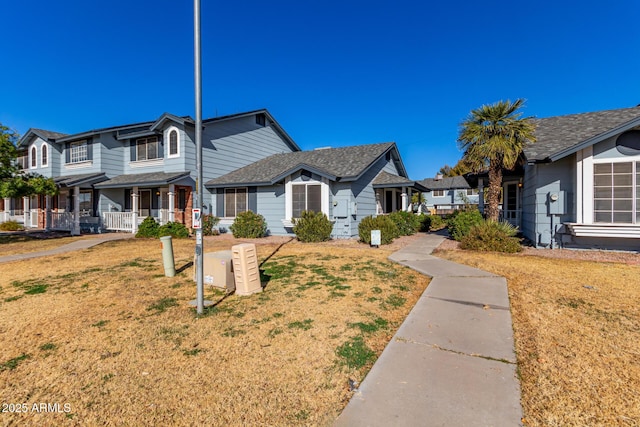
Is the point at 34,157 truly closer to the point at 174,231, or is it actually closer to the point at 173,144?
the point at 173,144

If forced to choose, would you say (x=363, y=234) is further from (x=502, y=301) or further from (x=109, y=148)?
(x=109, y=148)

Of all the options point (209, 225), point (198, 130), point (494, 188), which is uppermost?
point (198, 130)

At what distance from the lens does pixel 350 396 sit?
2816 mm

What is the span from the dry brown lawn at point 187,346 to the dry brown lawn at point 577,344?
63.2 inches

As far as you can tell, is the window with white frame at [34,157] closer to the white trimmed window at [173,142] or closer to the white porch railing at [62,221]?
the white porch railing at [62,221]

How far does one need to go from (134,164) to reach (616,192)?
23336 millimetres

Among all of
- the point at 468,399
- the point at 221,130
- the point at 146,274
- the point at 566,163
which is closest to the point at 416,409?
the point at 468,399

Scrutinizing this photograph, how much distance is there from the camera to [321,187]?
1472cm

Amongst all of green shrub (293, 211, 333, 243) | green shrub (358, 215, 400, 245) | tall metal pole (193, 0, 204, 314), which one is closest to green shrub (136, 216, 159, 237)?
green shrub (293, 211, 333, 243)

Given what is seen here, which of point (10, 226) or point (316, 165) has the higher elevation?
point (316, 165)

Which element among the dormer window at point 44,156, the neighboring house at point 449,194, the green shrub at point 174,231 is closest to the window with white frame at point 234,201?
the green shrub at point 174,231

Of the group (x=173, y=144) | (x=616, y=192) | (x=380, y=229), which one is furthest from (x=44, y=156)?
(x=616, y=192)

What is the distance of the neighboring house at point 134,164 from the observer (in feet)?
57.0

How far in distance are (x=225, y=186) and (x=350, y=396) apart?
15.7m
